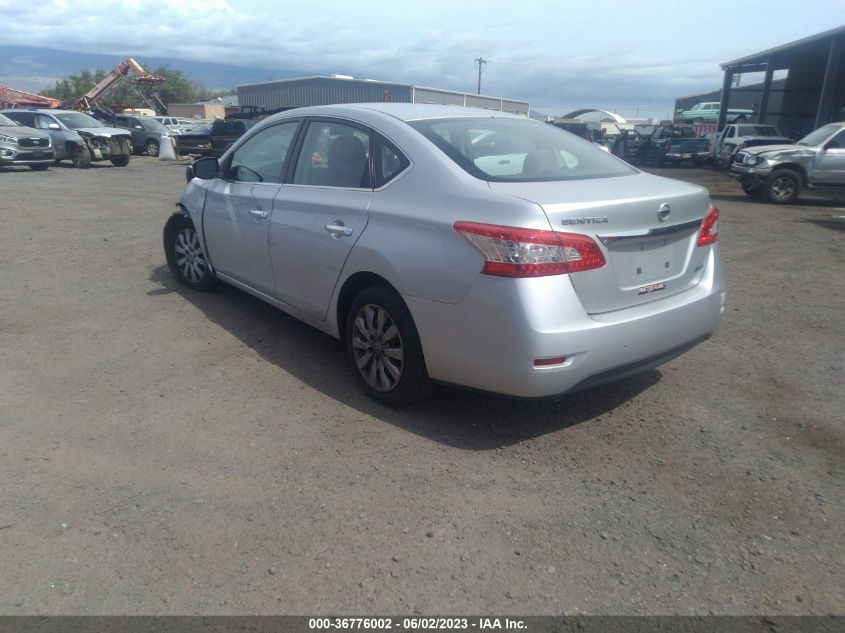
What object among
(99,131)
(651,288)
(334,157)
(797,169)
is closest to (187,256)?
(334,157)

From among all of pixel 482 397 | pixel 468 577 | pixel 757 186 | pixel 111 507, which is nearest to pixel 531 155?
pixel 482 397

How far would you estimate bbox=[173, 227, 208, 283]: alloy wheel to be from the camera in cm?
592

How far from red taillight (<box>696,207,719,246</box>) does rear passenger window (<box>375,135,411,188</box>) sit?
5.56ft

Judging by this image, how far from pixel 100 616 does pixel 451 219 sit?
2214 mm

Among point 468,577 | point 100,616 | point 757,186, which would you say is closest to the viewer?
point 100,616

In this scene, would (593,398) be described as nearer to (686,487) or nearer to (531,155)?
(686,487)

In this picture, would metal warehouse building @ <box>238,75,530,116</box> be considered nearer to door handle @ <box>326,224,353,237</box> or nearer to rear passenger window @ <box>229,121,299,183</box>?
rear passenger window @ <box>229,121,299,183</box>

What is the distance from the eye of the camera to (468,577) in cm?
252

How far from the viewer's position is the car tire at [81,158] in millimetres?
19875

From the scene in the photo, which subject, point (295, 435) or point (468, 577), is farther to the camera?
point (295, 435)

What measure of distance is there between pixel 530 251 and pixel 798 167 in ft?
45.6

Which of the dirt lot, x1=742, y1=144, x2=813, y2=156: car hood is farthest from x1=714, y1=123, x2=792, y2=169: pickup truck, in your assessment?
the dirt lot

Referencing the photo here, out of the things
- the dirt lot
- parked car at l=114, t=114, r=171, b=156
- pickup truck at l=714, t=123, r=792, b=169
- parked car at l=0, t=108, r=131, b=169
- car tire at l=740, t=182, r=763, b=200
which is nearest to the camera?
the dirt lot

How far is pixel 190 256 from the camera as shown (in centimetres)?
604
